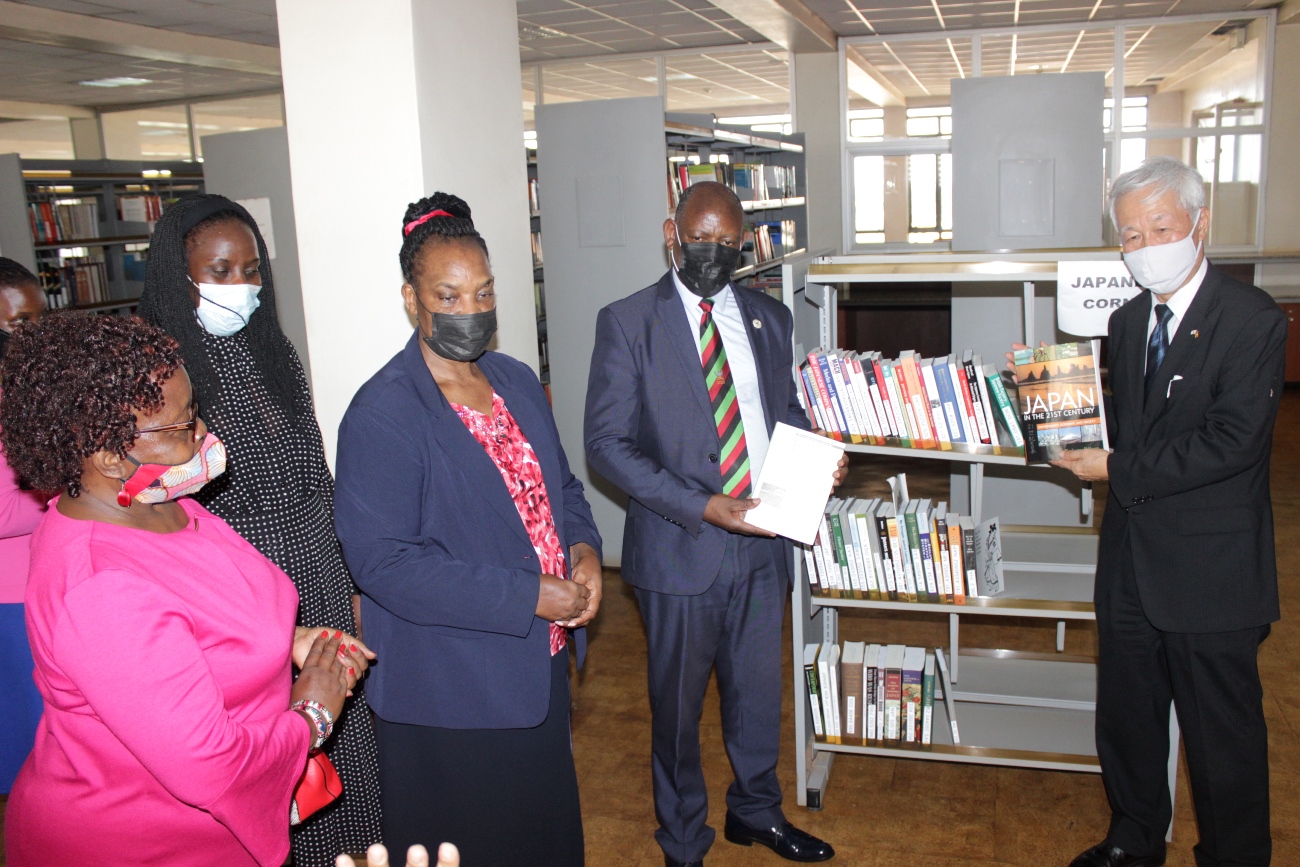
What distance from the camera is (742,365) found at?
2.60 meters

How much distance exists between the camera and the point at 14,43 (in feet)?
29.4

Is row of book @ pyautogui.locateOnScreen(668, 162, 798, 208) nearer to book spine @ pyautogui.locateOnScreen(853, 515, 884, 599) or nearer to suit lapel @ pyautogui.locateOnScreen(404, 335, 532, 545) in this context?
book spine @ pyautogui.locateOnScreen(853, 515, 884, 599)

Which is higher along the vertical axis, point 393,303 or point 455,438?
point 393,303

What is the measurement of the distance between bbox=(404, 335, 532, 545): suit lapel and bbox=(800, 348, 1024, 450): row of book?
51.2 inches

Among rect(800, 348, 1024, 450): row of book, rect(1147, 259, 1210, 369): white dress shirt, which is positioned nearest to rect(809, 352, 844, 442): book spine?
rect(800, 348, 1024, 450): row of book

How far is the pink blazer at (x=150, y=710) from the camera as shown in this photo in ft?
4.08

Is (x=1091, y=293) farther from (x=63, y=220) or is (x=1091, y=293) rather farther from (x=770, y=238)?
(x=63, y=220)

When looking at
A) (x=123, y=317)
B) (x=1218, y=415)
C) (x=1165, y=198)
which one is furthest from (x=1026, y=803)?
(x=123, y=317)

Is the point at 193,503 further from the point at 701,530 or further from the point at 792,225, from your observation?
the point at 792,225

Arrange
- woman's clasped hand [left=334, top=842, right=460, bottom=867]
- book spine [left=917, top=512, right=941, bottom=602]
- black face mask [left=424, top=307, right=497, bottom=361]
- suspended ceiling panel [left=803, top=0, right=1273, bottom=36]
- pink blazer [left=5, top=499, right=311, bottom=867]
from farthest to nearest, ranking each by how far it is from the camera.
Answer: suspended ceiling panel [left=803, top=0, right=1273, bottom=36] < book spine [left=917, top=512, right=941, bottom=602] < black face mask [left=424, top=307, right=497, bottom=361] < pink blazer [left=5, top=499, right=311, bottom=867] < woman's clasped hand [left=334, top=842, right=460, bottom=867]

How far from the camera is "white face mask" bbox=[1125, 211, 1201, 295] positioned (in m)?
2.24

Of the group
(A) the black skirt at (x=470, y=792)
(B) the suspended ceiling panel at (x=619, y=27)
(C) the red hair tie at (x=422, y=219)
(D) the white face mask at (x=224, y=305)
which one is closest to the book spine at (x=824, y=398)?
(C) the red hair tie at (x=422, y=219)

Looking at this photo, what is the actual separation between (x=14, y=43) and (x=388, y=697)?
1001 cm

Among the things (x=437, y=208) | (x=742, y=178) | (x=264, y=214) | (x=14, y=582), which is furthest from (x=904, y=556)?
(x=742, y=178)
